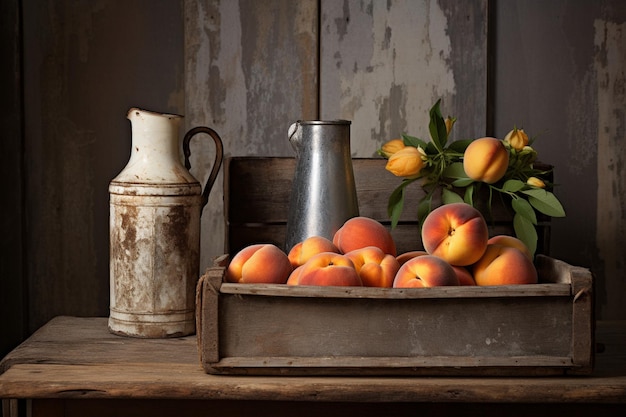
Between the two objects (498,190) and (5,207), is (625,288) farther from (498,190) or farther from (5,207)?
(5,207)

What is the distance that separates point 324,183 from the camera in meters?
1.27

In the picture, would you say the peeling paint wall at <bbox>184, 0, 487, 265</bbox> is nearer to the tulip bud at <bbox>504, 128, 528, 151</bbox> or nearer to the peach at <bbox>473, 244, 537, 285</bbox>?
the tulip bud at <bbox>504, 128, 528, 151</bbox>

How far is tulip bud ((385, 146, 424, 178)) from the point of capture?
1359mm

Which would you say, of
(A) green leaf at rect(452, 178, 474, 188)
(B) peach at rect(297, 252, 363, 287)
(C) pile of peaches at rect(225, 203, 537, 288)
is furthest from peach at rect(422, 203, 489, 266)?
(A) green leaf at rect(452, 178, 474, 188)

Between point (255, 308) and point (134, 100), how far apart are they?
0.89 metres

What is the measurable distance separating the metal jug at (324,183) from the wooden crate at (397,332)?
0.93ft

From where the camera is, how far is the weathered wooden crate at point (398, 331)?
38.8 inches

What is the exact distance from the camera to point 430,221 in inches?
43.2

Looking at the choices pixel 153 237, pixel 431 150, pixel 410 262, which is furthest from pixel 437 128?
pixel 153 237

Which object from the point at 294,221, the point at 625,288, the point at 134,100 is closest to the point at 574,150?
the point at 625,288

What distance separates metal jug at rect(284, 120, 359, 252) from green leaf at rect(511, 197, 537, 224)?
284 millimetres

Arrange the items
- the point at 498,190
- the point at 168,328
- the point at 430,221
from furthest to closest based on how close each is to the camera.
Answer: the point at 498,190 < the point at 168,328 < the point at 430,221

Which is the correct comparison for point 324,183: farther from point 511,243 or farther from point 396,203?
point 511,243

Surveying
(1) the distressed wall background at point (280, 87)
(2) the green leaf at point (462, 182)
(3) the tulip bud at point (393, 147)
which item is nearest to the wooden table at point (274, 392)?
(2) the green leaf at point (462, 182)
